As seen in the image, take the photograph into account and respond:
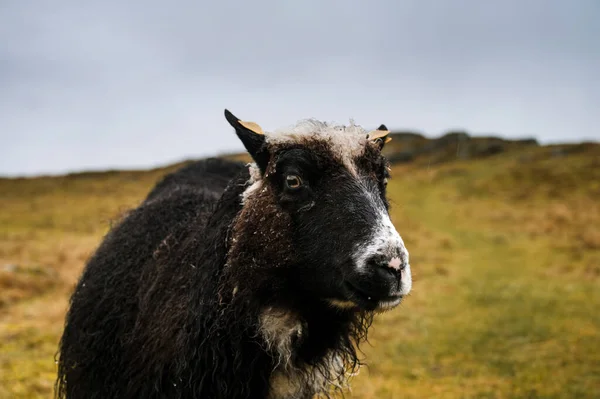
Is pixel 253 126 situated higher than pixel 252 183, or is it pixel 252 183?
pixel 253 126

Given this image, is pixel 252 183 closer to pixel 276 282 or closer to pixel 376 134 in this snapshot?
pixel 276 282

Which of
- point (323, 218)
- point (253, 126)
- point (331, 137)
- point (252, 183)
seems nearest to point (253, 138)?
point (253, 126)

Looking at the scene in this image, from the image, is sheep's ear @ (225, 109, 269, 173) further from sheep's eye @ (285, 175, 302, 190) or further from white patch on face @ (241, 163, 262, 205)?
sheep's eye @ (285, 175, 302, 190)

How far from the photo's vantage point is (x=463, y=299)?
17875mm

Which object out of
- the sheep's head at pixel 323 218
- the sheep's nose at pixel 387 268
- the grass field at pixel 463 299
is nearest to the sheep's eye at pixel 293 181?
the sheep's head at pixel 323 218

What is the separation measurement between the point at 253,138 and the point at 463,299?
15.6 meters

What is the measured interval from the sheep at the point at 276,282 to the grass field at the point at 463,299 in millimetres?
1787

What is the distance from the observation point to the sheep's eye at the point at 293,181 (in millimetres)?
3807

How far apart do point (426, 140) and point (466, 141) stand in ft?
30.3

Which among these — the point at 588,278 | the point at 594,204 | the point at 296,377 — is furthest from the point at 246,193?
the point at 594,204

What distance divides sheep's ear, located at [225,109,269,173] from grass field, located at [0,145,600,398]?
1905 millimetres

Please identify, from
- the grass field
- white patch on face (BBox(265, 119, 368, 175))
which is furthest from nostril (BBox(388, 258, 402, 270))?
the grass field

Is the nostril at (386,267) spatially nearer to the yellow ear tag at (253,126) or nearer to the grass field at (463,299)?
the yellow ear tag at (253,126)

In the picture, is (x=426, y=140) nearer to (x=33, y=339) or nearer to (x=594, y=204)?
(x=594, y=204)
